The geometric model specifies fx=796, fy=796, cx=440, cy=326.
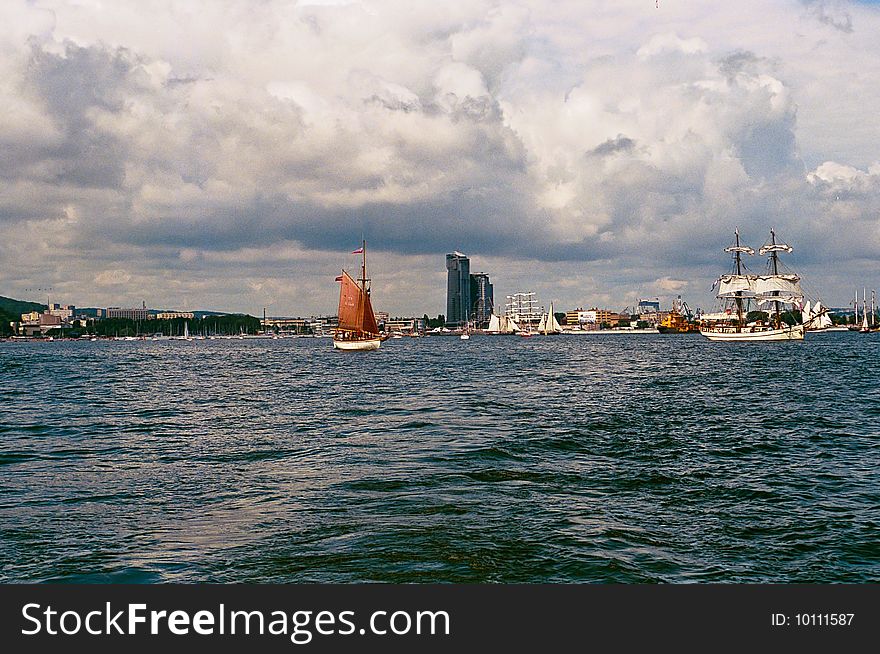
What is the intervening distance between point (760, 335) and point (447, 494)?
6280 inches

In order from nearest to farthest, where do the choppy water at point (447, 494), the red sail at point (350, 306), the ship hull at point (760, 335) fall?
1. the choppy water at point (447, 494)
2. the red sail at point (350, 306)
3. the ship hull at point (760, 335)

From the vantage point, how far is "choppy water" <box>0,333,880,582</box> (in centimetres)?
1177

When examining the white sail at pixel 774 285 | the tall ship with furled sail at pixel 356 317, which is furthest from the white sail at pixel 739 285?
the tall ship with furled sail at pixel 356 317

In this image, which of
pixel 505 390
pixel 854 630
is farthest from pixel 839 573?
pixel 505 390

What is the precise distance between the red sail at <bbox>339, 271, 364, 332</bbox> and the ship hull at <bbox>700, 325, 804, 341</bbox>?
81.6m

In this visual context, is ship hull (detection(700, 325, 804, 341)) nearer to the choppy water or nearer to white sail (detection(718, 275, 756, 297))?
white sail (detection(718, 275, 756, 297))

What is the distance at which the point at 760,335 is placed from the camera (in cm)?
16225

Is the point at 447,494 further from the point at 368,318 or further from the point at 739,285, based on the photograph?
the point at 739,285

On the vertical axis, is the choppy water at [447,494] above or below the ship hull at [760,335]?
below

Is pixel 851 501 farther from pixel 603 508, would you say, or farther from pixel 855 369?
pixel 855 369

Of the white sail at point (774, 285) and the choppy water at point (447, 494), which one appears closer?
the choppy water at point (447, 494)

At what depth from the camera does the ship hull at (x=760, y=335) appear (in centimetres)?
16334

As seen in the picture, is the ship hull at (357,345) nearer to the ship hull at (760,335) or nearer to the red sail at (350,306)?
the red sail at (350,306)

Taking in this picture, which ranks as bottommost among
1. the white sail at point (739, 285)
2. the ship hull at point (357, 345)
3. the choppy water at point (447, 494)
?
the choppy water at point (447, 494)
